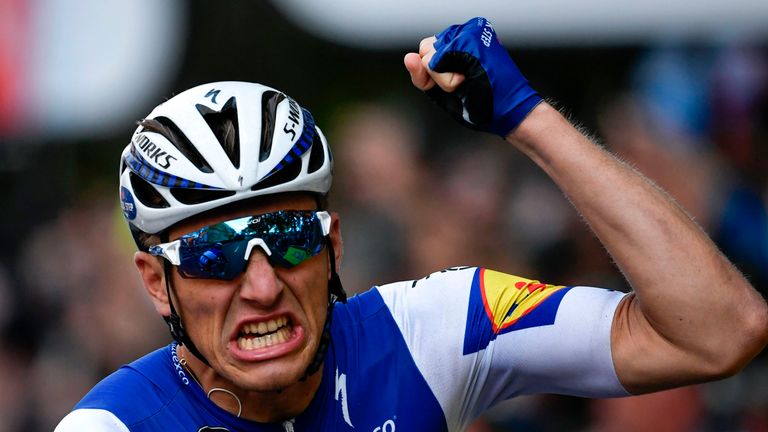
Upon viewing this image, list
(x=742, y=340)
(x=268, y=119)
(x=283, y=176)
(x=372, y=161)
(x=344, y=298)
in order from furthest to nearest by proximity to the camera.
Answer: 1. (x=372, y=161)
2. (x=344, y=298)
3. (x=268, y=119)
4. (x=283, y=176)
5. (x=742, y=340)

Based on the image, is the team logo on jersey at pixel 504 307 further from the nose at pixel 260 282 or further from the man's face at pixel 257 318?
the nose at pixel 260 282

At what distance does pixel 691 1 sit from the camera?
28.4 ft

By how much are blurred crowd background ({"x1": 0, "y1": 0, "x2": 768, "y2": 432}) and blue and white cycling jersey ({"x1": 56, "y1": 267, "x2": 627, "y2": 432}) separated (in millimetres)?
1653

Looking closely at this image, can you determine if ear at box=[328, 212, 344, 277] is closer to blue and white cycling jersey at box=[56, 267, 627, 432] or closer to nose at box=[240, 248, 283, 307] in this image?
blue and white cycling jersey at box=[56, 267, 627, 432]

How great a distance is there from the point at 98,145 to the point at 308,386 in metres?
9.48

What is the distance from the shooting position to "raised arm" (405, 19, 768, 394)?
3.49m

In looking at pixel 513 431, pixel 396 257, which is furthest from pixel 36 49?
pixel 513 431

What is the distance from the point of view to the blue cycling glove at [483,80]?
11.9 ft

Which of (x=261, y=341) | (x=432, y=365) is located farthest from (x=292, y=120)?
(x=432, y=365)

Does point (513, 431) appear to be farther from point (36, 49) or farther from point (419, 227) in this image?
point (36, 49)

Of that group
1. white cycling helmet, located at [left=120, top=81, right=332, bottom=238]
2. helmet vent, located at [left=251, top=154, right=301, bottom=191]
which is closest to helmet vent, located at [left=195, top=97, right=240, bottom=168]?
white cycling helmet, located at [left=120, top=81, right=332, bottom=238]

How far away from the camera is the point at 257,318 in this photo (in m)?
3.62

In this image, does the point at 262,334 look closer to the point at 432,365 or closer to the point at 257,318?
the point at 257,318

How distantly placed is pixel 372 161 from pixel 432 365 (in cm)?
520
